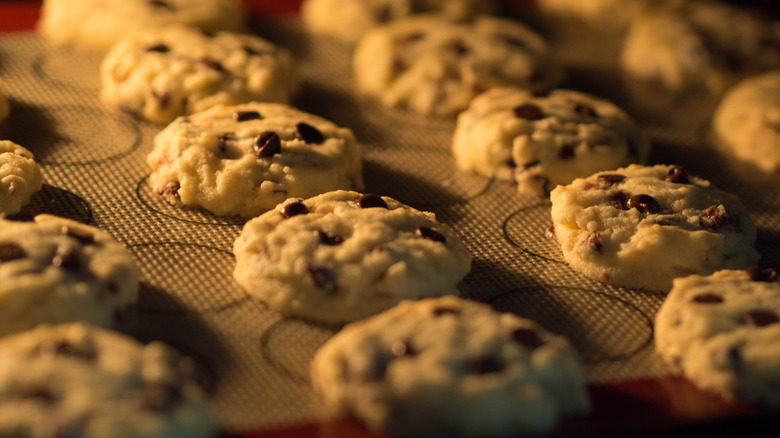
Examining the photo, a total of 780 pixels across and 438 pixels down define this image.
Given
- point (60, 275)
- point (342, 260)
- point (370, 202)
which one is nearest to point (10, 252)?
point (60, 275)

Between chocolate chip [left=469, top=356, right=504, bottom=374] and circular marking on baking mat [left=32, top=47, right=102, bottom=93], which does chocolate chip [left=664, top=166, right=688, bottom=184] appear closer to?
chocolate chip [left=469, top=356, right=504, bottom=374]

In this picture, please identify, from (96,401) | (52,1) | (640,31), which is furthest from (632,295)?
(52,1)

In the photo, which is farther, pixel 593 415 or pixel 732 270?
pixel 732 270

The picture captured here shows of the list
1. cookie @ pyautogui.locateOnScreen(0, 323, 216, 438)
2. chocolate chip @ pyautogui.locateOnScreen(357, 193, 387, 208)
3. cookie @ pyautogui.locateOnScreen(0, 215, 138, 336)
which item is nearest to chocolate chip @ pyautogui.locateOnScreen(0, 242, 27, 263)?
cookie @ pyautogui.locateOnScreen(0, 215, 138, 336)

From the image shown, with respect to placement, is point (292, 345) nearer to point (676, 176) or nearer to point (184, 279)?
point (184, 279)

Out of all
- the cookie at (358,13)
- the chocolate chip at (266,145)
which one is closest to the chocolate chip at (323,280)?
the chocolate chip at (266,145)


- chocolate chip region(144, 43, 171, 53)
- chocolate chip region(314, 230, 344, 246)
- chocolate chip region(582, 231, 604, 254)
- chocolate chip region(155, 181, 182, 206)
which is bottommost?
chocolate chip region(155, 181, 182, 206)

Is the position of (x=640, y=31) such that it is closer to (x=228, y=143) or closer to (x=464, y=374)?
(x=228, y=143)
